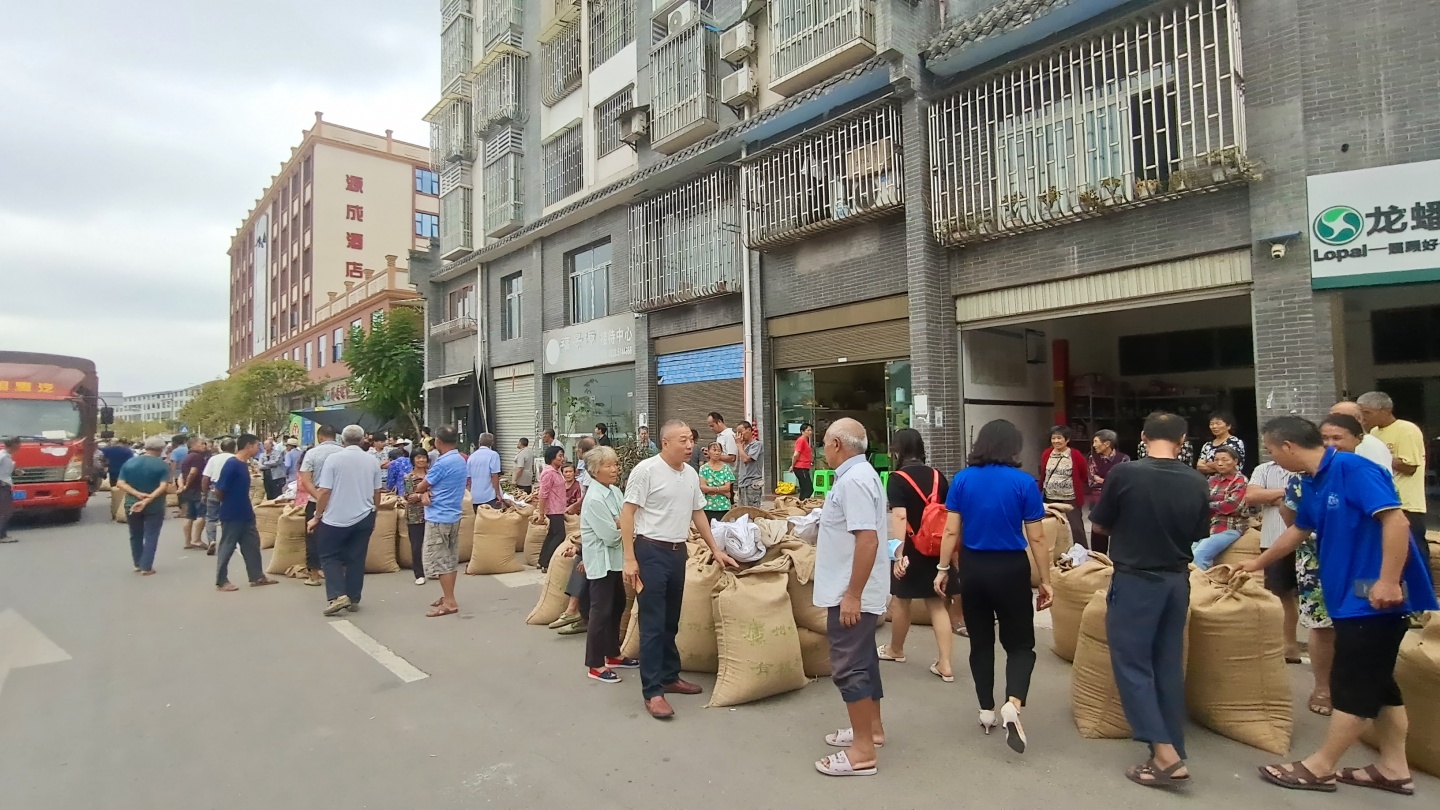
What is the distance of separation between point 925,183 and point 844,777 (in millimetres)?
8367

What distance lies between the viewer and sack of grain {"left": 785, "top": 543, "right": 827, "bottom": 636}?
4.83 m

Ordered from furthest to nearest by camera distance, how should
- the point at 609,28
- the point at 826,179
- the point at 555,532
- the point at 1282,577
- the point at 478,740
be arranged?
the point at 609,28
the point at 826,179
the point at 555,532
the point at 1282,577
the point at 478,740

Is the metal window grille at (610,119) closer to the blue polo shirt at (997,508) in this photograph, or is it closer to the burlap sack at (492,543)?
the burlap sack at (492,543)

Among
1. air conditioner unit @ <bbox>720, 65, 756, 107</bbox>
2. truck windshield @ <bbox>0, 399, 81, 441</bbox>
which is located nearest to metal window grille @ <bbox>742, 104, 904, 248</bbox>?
air conditioner unit @ <bbox>720, 65, 756, 107</bbox>

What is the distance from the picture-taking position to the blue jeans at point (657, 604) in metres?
4.44

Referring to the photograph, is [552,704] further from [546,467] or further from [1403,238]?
[1403,238]

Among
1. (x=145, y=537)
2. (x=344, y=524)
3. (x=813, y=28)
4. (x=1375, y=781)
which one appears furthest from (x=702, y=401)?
(x=1375, y=781)

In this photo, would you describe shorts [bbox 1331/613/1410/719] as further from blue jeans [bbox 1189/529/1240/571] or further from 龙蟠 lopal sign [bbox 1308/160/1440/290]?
龙蟠 lopal sign [bbox 1308/160/1440/290]

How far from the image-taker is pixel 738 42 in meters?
13.3

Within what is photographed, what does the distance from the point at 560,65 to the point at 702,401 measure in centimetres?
1042

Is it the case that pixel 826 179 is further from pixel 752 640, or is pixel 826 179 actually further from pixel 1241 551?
pixel 752 640

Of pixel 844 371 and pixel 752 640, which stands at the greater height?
pixel 844 371

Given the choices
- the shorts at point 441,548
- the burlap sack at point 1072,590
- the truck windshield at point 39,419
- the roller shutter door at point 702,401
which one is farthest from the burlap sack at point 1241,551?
the truck windshield at point 39,419

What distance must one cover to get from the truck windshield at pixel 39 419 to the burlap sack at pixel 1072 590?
1750cm
